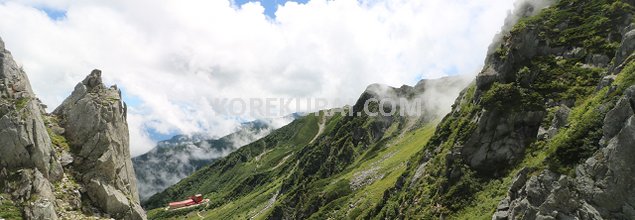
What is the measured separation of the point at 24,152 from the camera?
1207 inches

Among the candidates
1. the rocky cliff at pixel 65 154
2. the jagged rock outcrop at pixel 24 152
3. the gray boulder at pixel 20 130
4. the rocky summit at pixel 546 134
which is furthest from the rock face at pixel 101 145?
the rocky summit at pixel 546 134

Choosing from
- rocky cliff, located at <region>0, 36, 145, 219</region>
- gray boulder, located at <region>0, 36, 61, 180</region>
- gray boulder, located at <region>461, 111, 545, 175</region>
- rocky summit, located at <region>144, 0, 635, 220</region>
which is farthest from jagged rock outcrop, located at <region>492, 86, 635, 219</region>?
gray boulder, located at <region>0, 36, 61, 180</region>

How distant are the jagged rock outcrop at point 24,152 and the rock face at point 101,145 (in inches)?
105

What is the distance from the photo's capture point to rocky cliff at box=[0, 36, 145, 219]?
96.8ft

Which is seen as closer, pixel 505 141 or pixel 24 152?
pixel 24 152

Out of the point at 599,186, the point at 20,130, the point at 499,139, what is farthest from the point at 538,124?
the point at 20,130

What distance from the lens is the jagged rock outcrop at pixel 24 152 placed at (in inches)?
1140

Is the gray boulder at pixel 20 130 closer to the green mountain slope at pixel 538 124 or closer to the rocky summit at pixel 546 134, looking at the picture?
the rocky summit at pixel 546 134

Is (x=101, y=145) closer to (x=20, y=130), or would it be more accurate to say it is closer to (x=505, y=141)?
(x=20, y=130)

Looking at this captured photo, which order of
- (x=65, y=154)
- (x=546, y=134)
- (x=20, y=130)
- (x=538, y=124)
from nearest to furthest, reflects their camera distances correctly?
(x=20, y=130) < (x=65, y=154) < (x=546, y=134) < (x=538, y=124)

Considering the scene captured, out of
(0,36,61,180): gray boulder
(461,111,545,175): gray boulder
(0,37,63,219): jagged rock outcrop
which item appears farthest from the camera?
(461,111,545,175): gray boulder

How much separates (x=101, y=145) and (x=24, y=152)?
6.06 meters

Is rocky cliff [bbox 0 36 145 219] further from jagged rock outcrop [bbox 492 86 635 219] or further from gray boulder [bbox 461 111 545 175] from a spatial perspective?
gray boulder [bbox 461 111 545 175]

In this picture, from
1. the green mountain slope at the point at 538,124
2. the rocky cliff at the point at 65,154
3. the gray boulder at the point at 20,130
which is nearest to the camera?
the rocky cliff at the point at 65,154
